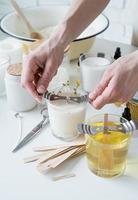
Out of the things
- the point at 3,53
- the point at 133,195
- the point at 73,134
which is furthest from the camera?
the point at 3,53

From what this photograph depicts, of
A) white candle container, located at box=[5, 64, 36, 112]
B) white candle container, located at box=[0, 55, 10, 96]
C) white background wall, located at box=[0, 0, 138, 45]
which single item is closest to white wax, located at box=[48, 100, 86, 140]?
white candle container, located at box=[5, 64, 36, 112]

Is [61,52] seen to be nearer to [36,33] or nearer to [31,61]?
[31,61]

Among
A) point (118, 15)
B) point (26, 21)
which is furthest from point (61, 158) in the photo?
point (118, 15)

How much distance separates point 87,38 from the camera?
3.15ft

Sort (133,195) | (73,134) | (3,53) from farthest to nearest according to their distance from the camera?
(3,53)
(73,134)
(133,195)

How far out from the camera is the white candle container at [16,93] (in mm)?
795

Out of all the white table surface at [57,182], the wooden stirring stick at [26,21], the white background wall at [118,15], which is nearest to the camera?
the white table surface at [57,182]

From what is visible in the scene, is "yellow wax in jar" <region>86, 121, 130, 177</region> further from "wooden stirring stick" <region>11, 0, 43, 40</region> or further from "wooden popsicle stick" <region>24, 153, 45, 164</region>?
"wooden stirring stick" <region>11, 0, 43, 40</region>

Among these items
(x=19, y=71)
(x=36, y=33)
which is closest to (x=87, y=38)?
(x=36, y=33)

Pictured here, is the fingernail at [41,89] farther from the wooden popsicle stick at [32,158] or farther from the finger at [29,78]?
the wooden popsicle stick at [32,158]

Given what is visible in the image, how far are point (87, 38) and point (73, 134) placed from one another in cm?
33

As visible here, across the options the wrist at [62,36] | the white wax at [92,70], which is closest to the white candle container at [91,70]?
the white wax at [92,70]

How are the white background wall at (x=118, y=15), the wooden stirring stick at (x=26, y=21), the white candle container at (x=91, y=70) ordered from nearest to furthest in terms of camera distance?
the white candle container at (x=91, y=70)
the wooden stirring stick at (x=26, y=21)
the white background wall at (x=118, y=15)

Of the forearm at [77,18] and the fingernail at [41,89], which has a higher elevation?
the forearm at [77,18]
